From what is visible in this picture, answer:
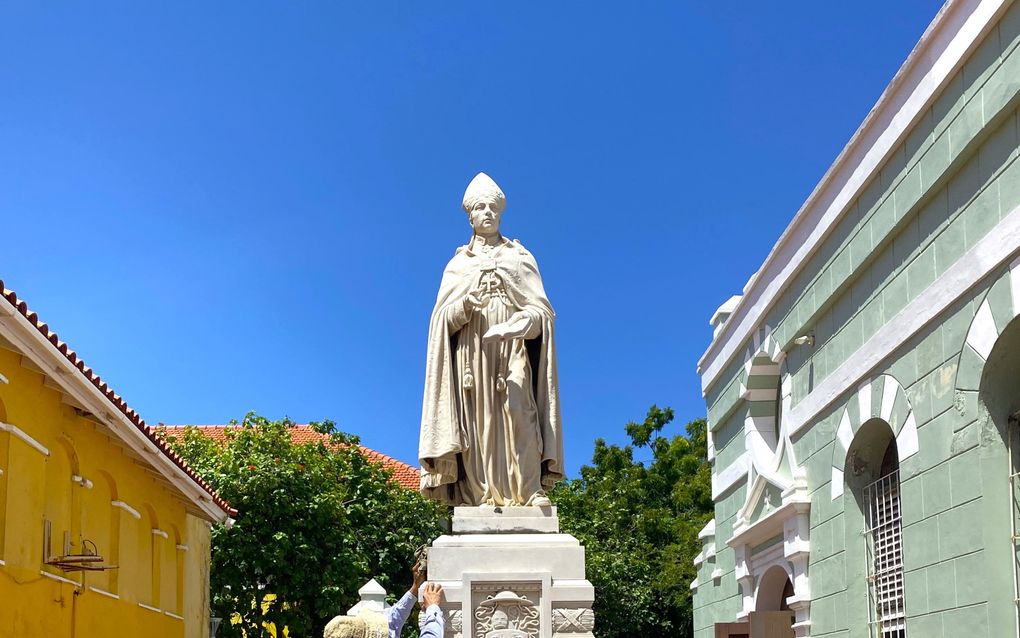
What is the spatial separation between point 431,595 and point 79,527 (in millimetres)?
10908

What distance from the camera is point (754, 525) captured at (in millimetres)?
16375

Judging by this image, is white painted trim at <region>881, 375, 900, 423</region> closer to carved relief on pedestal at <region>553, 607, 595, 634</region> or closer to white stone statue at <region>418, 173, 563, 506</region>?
white stone statue at <region>418, 173, 563, 506</region>

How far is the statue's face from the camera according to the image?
8.55 meters

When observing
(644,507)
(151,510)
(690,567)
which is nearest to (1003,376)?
(151,510)

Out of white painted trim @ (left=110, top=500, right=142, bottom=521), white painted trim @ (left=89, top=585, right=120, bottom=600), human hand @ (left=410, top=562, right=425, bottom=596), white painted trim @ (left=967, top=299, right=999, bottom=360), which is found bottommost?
human hand @ (left=410, top=562, right=425, bottom=596)

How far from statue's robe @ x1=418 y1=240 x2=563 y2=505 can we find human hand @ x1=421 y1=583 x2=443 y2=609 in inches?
35.5

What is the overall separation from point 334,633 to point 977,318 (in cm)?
594

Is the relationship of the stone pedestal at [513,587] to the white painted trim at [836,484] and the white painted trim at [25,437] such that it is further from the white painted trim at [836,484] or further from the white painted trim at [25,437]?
the white painted trim at [25,437]

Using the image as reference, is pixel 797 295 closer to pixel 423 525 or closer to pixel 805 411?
pixel 805 411

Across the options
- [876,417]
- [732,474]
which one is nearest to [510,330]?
[876,417]

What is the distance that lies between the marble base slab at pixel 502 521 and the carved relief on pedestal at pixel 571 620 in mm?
524

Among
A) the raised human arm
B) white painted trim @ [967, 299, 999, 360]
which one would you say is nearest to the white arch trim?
white painted trim @ [967, 299, 999, 360]

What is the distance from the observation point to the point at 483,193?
862 cm

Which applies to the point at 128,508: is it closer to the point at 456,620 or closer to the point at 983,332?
the point at 456,620
